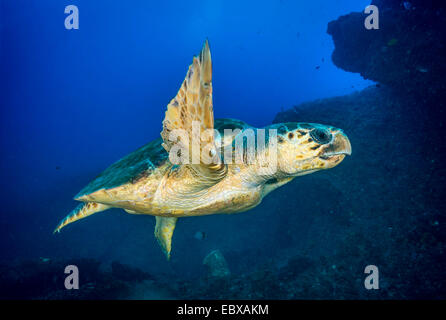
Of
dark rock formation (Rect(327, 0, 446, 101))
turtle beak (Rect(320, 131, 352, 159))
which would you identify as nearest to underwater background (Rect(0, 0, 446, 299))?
dark rock formation (Rect(327, 0, 446, 101))

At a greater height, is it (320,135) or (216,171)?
(320,135)

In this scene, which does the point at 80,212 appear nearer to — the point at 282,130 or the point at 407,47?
the point at 282,130

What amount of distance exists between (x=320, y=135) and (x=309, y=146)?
15cm

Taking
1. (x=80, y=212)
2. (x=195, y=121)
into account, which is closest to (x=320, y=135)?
(x=195, y=121)

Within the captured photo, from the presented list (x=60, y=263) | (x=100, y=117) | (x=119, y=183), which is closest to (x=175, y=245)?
(x=60, y=263)

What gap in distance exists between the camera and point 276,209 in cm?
904

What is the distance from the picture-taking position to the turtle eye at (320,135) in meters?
1.77

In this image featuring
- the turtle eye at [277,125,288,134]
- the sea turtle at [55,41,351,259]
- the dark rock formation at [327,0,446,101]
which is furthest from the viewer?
the dark rock formation at [327,0,446,101]

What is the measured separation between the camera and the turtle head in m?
1.76

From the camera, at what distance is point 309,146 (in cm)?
180

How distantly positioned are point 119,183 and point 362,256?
169 inches

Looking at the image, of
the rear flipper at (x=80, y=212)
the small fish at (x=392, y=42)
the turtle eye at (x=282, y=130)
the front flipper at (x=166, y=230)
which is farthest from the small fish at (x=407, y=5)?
the rear flipper at (x=80, y=212)

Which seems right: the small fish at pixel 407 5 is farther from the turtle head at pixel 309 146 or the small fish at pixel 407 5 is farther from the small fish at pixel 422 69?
the turtle head at pixel 309 146

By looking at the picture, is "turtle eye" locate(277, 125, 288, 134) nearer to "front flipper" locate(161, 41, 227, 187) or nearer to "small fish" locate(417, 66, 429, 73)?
"front flipper" locate(161, 41, 227, 187)
